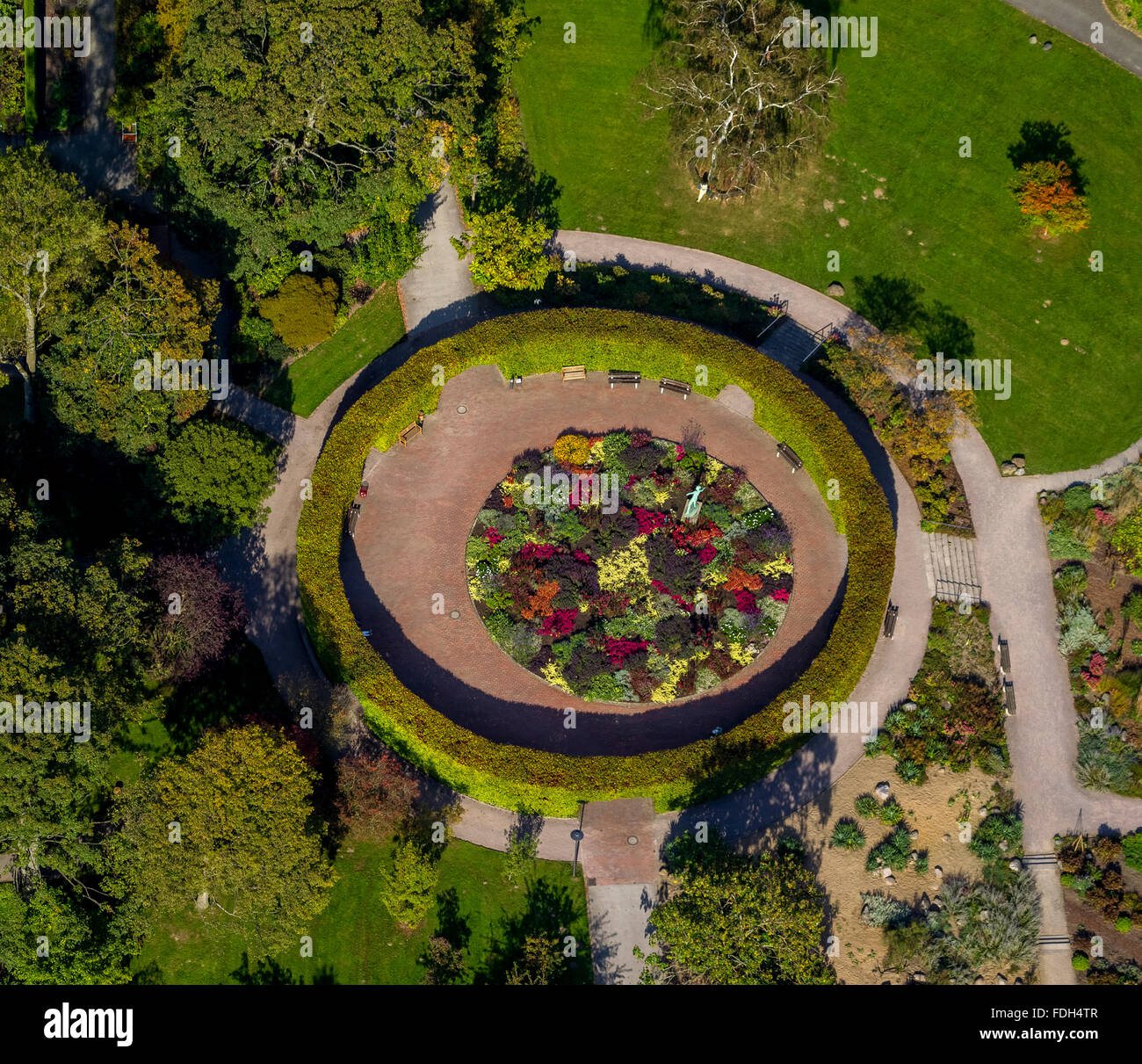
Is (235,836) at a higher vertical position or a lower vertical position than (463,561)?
lower

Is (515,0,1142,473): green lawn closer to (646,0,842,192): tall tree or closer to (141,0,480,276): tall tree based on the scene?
(646,0,842,192): tall tree

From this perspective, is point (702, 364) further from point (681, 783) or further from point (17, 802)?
point (17, 802)

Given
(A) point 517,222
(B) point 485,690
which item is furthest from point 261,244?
(B) point 485,690

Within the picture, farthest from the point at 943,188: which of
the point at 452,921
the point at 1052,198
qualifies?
the point at 452,921

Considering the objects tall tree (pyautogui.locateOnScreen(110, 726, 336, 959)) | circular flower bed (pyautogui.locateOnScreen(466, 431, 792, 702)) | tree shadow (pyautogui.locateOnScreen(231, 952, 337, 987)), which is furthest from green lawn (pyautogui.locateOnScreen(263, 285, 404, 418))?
tree shadow (pyautogui.locateOnScreen(231, 952, 337, 987))

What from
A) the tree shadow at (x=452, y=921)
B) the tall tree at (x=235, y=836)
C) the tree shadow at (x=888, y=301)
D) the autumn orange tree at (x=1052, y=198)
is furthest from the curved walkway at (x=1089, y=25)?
the tall tree at (x=235, y=836)

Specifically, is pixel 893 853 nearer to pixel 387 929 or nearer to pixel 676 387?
pixel 387 929

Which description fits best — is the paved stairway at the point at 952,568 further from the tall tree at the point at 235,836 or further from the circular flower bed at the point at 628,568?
the tall tree at the point at 235,836
